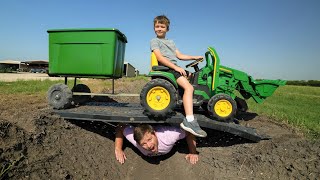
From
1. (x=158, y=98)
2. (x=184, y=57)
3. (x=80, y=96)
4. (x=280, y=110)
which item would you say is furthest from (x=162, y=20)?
(x=280, y=110)

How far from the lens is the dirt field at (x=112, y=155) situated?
337 centimetres

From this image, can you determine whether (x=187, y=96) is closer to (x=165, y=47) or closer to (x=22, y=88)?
(x=165, y=47)

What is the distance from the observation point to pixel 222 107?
16.6 ft

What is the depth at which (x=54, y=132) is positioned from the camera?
434 cm

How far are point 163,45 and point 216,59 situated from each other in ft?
3.31

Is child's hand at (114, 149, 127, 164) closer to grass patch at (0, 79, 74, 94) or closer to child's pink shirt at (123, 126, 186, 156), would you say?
child's pink shirt at (123, 126, 186, 156)

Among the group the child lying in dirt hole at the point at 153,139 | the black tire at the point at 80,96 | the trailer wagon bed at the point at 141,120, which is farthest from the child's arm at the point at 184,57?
the black tire at the point at 80,96

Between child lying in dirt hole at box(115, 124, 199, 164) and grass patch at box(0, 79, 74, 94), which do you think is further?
grass patch at box(0, 79, 74, 94)

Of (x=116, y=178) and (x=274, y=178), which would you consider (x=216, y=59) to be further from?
(x=116, y=178)

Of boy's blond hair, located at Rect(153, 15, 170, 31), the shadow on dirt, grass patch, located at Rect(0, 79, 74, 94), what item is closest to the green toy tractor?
the shadow on dirt

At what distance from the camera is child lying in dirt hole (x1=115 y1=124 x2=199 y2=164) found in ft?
14.6

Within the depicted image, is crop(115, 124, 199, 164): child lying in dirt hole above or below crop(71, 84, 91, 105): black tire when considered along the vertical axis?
below

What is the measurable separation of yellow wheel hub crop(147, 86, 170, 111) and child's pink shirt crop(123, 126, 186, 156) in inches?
15.3

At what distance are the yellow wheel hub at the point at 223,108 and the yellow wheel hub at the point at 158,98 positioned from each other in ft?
3.02
